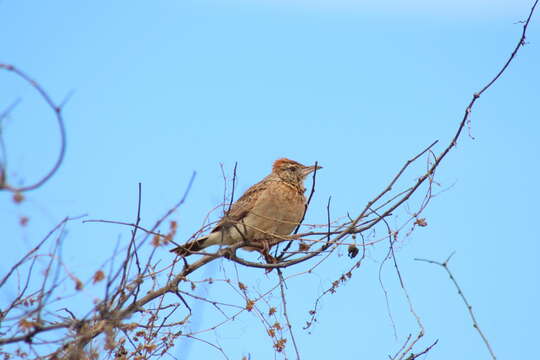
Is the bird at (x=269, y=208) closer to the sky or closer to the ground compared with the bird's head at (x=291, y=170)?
closer to the ground

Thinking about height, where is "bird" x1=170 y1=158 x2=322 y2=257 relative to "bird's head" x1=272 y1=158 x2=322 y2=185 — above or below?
below

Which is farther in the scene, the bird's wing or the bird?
the bird's wing

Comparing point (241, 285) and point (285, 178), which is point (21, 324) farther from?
point (285, 178)

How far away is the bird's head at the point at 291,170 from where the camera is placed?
8.81m

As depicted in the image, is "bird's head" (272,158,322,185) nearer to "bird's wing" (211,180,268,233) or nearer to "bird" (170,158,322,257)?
"bird" (170,158,322,257)

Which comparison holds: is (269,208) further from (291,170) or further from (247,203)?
(291,170)

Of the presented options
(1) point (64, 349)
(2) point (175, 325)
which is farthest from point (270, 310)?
(1) point (64, 349)

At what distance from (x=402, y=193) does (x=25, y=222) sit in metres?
3.15

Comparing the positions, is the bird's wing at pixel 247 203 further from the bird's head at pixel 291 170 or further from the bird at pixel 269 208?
the bird's head at pixel 291 170

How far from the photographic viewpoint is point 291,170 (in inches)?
352

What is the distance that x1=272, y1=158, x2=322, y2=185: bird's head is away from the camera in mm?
8812

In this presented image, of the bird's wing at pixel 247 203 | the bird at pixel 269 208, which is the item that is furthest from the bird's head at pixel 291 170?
the bird's wing at pixel 247 203

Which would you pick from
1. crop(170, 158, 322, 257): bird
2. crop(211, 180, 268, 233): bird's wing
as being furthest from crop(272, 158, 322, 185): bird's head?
crop(211, 180, 268, 233): bird's wing

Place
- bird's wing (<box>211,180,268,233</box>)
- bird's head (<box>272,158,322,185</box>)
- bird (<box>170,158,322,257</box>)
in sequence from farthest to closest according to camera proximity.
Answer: bird's head (<box>272,158,322,185</box>) < bird's wing (<box>211,180,268,233</box>) < bird (<box>170,158,322,257</box>)
